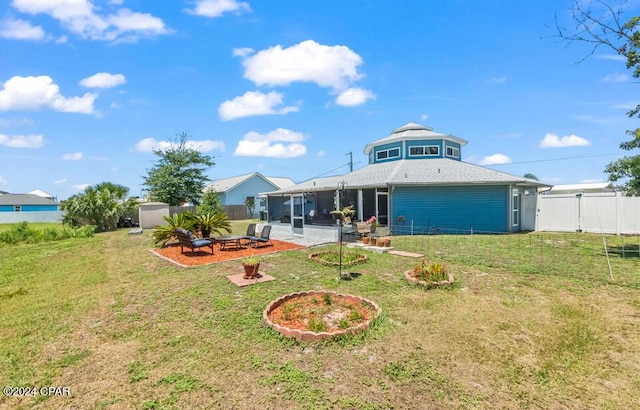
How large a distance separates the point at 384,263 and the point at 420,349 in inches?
177

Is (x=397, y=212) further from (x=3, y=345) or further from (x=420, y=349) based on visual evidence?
(x=3, y=345)

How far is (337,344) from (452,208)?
12965 millimetres

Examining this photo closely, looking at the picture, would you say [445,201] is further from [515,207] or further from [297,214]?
[297,214]

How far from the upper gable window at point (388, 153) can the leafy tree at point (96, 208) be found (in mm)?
18368

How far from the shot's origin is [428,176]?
610 inches

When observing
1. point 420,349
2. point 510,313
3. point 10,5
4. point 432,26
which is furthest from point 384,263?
point 10,5

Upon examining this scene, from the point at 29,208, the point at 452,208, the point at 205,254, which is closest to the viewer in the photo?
the point at 205,254

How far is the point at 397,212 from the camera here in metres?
15.1

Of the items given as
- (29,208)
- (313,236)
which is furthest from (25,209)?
(313,236)

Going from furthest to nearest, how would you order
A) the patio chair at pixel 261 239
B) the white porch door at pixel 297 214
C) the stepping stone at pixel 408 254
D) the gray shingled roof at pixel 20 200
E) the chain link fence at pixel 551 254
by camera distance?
the gray shingled roof at pixel 20 200 → the white porch door at pixel 297 214 → the patio chair at pixel 261 239 → the stepping stone at pixel 408 254 → the chain link fence at pixel 551 254

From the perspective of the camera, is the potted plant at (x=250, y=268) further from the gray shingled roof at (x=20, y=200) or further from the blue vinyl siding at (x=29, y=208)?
the gray shingled roof at (x=20, y=200)

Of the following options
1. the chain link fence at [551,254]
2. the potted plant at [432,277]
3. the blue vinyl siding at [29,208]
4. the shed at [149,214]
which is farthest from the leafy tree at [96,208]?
the blue vinyl siding at [29,208]

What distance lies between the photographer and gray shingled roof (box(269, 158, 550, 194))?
1445cm

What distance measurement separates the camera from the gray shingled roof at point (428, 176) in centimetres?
1445
